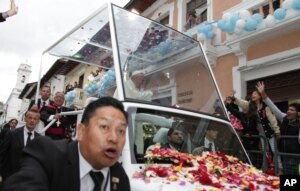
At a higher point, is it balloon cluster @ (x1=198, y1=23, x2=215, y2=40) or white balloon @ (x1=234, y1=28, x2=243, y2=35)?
balloon cluster @ (x1=198, y1=23, x2=215, y2=40)

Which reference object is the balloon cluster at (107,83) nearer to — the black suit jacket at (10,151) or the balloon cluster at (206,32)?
the black suit jacket at (10,151)

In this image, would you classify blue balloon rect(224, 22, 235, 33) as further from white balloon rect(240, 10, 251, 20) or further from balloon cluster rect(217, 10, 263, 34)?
white balloon rect(240, 10, 251, 20)

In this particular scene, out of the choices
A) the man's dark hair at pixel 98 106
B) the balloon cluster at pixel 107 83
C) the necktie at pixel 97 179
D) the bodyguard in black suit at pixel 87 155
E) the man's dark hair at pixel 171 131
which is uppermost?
the balloon cluster at pixel 107 83

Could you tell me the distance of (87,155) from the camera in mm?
1694

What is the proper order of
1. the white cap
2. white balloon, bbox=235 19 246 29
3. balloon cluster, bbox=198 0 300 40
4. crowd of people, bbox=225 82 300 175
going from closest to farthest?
the white cap → crowd of people, bbox=225 82 300 175 → balloon cluster, bbox=198 0 300 40 → white balloon, bbox=235 19 246 29

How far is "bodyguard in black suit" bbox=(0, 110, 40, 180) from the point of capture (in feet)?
13.2

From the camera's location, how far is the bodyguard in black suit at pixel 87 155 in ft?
5.18

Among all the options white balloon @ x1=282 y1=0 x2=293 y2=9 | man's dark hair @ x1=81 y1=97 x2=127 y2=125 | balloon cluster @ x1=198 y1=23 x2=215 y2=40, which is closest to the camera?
man's dark hair @ x1=81 y1=97 x2=127 y2=125

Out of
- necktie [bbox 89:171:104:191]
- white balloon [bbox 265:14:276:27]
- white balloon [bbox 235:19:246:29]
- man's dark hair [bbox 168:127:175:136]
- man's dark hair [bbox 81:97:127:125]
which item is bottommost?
necktie [bbox 89:171:104:191]

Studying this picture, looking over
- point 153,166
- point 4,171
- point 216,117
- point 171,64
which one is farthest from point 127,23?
point 4,171

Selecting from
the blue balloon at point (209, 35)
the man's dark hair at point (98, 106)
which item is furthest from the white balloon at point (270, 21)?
the man's dark hair at point (98, 106)

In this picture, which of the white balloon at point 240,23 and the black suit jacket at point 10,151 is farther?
the white balloon at point 240,23

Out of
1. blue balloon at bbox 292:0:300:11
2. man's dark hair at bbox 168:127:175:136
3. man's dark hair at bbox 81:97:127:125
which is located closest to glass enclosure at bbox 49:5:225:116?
man's dark hair at bbox 168:127:175:136

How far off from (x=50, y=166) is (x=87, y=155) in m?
0.20
